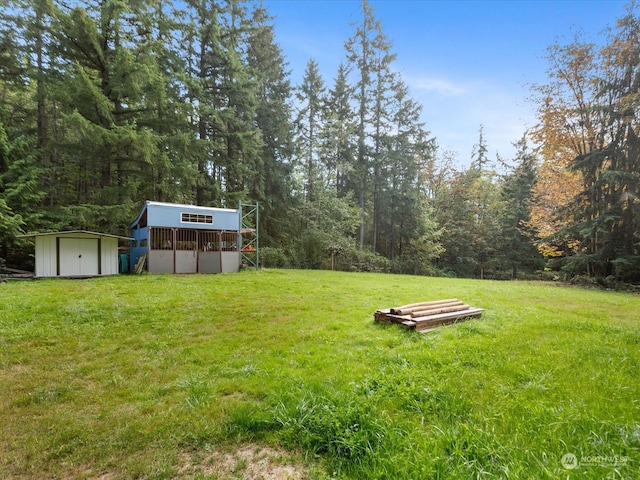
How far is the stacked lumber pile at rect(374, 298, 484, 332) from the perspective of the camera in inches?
210

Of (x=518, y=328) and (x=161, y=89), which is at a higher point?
(x=161, y=89)

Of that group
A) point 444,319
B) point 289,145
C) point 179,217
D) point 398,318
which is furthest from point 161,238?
point 289,145

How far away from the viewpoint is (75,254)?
1191cm

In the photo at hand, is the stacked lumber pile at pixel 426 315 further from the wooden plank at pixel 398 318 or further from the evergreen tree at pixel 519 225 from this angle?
the evergreen tree at pixel 519 225

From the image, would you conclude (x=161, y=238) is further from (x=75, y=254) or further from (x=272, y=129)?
(x=272, y=129)

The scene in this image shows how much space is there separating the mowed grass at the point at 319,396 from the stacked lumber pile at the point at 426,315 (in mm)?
245

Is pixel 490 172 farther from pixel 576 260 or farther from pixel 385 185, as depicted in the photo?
pixel 576 260

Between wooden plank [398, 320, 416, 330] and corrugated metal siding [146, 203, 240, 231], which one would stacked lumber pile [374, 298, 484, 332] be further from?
corrugated metal siding [146, 203, 240, 231]

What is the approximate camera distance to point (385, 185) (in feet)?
82.4

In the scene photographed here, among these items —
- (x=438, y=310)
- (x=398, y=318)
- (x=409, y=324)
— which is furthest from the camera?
(x=438, y=310)

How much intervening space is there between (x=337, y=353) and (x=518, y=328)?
3634 mm

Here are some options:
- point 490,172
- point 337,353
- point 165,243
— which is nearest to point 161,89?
point 165,243

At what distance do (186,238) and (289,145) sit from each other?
39.5 feet

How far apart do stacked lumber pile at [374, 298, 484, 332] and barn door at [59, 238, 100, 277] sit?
41.2ft
